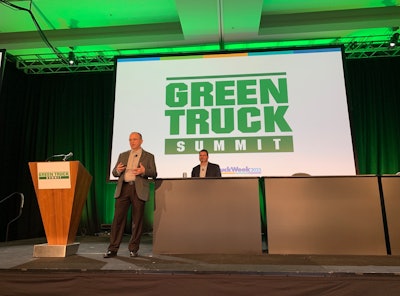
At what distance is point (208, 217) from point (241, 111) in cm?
219

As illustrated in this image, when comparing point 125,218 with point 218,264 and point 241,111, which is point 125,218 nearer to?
point 218,264

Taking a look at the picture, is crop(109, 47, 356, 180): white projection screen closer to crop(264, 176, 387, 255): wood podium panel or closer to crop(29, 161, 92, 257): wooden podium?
crop(264, 176, 387, 255): wood podium panel

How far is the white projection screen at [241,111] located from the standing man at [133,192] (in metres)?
1.70

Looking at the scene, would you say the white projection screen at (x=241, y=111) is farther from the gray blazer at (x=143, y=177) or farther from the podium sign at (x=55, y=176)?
the podium sign at (x=55, y=176)

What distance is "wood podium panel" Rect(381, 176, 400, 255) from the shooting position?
330 centimetres

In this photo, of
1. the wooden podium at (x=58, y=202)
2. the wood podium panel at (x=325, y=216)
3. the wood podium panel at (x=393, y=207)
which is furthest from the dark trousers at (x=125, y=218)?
the wood podium panel at (x=393, y=207)

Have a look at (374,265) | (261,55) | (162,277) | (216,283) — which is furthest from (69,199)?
(261,55)

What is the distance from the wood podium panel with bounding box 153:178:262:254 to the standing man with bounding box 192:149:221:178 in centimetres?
90

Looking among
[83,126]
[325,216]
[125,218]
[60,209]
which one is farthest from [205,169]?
[83,126]

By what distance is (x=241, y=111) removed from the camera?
5.20m

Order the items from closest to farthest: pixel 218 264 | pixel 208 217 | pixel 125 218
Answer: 1. pixel 218 264
2. pixel 125 218
3. pixel 208 217

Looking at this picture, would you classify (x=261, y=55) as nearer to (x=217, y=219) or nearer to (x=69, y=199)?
(x=217, y=219)

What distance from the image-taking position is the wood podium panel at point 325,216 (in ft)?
10.9

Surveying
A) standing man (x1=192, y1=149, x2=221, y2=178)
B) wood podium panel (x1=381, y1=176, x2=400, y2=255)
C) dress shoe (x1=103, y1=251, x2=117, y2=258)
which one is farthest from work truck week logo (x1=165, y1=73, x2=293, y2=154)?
dress shoe (x1=103, y1=251, x2=117, y2=258)
